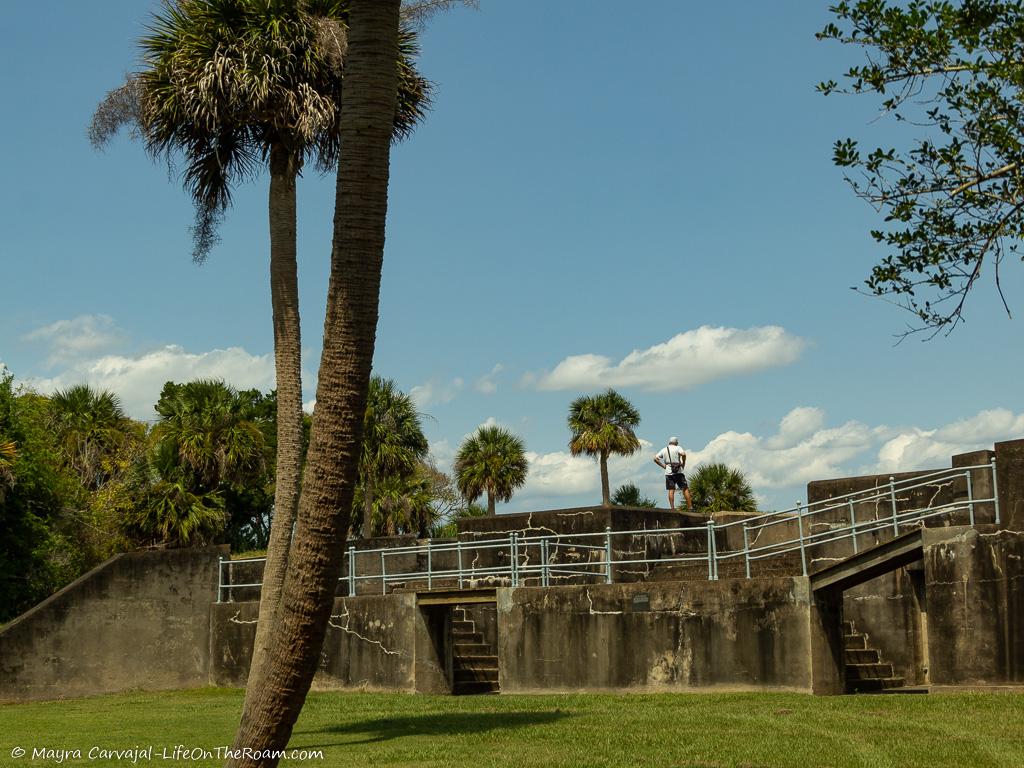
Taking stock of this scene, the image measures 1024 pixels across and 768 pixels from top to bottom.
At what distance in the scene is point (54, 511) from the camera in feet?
109

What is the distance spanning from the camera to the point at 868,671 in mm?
19641

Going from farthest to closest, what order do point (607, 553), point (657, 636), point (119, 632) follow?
point (119, 632)
point (607, 553)
point (657, 636)

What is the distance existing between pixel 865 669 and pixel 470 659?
275 inches

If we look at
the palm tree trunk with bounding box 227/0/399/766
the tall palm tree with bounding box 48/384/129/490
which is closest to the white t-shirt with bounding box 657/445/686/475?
the palm tree trunk with bounding box 227/0/399/766

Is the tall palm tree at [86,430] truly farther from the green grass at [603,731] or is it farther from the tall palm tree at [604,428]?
the green grass at [603,731]

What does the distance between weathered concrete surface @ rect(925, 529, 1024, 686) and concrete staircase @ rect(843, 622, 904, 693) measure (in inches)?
132

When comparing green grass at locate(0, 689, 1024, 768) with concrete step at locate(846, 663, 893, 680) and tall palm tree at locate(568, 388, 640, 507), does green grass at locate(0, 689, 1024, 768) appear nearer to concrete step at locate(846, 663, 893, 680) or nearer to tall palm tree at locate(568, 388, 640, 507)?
concrete step at locate(846, 663, 893, 680)

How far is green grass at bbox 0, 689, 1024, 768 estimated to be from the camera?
11469mm

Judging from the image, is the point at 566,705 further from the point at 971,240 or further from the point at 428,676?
the point at 971,240

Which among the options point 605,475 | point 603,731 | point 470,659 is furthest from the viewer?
point 605,475

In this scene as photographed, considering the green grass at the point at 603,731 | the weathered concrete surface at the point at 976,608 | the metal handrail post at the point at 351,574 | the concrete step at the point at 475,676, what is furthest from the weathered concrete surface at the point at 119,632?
the weathered concrete surface at the point at 976,608

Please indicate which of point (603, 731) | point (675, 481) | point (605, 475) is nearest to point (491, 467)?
point (605, 475)

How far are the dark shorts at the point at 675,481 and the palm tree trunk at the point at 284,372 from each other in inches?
460

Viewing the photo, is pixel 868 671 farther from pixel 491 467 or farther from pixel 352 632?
pixel 491 467
